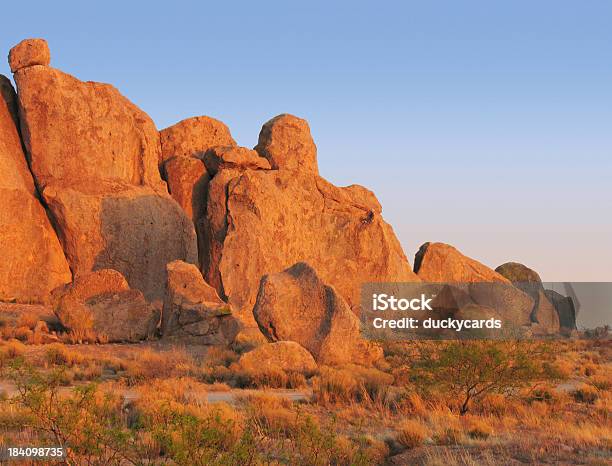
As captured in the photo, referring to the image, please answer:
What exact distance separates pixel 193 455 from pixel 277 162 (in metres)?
31.9

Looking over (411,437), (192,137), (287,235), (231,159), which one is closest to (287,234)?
(287,235)

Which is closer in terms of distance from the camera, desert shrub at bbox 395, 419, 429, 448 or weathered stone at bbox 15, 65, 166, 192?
desert shrub at bbox 395, 419, 429, 448

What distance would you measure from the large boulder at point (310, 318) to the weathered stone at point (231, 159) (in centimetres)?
1669

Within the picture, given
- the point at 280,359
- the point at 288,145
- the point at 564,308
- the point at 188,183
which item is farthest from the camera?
the point at 564,308

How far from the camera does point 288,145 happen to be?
3862 cm

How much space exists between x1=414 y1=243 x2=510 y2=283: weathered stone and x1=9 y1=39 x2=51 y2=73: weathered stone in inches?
942

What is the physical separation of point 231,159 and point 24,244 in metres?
11.2

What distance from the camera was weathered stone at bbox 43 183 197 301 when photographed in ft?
99.2

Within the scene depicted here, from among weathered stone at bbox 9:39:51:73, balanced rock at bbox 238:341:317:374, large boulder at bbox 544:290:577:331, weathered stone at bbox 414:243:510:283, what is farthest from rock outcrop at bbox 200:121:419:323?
balanced rock at bbox 238:341:317:374

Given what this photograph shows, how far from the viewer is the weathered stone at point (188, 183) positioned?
35906 mm

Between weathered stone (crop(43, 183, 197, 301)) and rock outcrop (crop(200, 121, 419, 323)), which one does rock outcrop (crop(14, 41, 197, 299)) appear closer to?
weathered stone (crop(43, 183, 197, 301))

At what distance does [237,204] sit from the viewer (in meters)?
33.8

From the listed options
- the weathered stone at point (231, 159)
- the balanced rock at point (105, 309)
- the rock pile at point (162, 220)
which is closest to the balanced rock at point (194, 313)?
the rock pile at point (162, 220)

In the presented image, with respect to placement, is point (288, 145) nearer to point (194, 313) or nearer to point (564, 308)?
point (194, 313)
